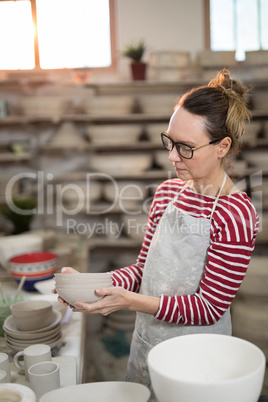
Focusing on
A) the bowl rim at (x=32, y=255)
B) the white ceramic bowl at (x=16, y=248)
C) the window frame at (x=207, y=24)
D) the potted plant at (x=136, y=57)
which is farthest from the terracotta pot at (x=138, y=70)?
the bowl rim at (x=32, y=255)

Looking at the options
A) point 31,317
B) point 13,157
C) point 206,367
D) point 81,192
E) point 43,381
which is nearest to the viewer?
point 206,367

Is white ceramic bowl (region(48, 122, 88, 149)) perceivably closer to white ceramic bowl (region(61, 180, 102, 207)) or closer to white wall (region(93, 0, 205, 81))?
white ceramic bowl (region(61, 180, 102, 207))

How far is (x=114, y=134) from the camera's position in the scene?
365cm

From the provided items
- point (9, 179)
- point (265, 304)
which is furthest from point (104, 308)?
point (9, 179)

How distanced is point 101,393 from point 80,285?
0.27m

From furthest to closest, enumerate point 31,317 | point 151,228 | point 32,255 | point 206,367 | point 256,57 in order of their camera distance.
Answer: point 256,57 → point 32,255 → point 151,228 → point 31,317 → point 206,367

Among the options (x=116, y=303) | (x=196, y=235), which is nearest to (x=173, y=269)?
(x=196, y=235)

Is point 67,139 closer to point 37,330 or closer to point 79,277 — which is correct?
point 37,330

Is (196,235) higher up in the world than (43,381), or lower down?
higher up

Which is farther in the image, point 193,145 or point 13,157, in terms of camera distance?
point 13,157

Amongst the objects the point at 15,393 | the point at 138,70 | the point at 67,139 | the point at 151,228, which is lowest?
the point at 15,393

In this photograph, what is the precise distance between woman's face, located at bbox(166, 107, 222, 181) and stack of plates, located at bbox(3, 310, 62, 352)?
2.10 ft

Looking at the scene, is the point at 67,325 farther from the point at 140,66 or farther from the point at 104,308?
the point at 140,66

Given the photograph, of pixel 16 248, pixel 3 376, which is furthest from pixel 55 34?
→ pixel 3 376
